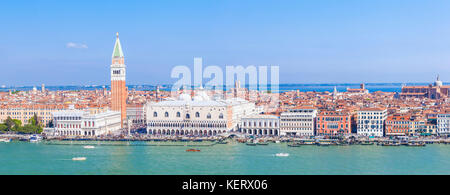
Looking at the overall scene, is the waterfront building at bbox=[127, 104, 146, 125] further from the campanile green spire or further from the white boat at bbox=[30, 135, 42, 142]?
the white boat at bbox=[30, 135, 42, 142]

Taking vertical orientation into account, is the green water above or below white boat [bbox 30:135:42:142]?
below

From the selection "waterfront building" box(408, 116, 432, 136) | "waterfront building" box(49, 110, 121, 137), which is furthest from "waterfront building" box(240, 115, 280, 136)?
"waterfront building" box(49, 110, 121, 137)

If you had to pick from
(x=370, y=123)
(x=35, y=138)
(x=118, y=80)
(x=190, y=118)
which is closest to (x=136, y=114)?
(x=118, y=80)

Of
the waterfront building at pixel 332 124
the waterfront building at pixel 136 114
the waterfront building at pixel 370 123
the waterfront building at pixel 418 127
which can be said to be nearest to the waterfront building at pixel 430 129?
the waterfront building at pixel 418 127

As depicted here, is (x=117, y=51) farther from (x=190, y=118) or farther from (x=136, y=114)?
(x=190, y=118)

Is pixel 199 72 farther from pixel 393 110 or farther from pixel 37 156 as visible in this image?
pixel 393 110
